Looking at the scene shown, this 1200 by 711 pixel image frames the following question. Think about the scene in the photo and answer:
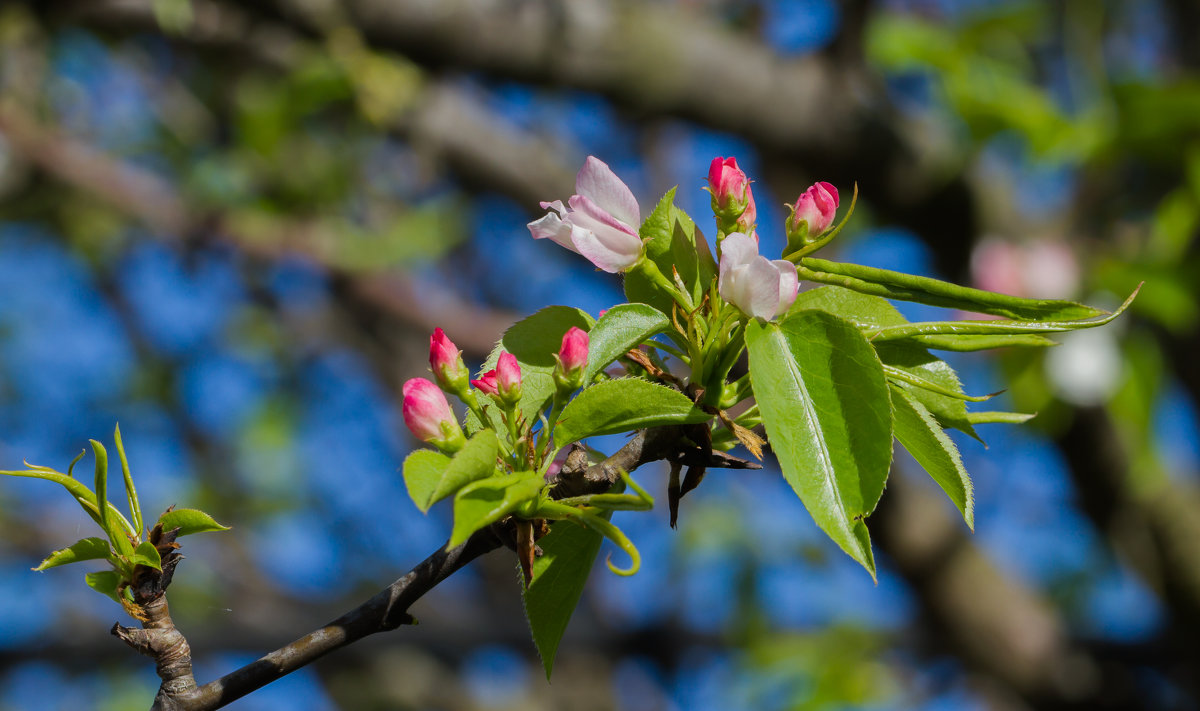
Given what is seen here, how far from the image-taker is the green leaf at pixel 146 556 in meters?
0.34

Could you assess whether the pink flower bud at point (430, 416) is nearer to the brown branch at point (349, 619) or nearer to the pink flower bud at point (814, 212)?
the brown branch at point (349, 619)

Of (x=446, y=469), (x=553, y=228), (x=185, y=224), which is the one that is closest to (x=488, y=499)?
(x=446, y=469)

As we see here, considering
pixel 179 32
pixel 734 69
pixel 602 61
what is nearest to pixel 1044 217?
pixel 734 69

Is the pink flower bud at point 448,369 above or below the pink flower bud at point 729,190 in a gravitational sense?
below

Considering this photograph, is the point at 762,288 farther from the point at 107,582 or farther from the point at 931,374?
the point at 107,582

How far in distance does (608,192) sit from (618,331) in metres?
0.07

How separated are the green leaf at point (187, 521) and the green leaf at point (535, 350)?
11cm

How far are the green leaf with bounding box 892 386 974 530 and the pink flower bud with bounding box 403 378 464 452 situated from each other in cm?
17

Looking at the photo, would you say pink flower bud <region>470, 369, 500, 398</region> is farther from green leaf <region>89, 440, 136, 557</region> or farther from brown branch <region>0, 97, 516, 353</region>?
brown branch <region>0, 97, 516, 353</region>

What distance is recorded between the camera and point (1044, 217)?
1.86m

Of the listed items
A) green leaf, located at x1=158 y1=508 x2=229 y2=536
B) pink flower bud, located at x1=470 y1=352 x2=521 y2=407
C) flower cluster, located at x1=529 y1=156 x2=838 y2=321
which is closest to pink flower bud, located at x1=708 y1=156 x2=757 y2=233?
flower cluster, located at x1=529 y1=156 x2=838 y2=321

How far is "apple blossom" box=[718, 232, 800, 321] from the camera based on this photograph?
334 mm

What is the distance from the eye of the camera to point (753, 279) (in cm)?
34

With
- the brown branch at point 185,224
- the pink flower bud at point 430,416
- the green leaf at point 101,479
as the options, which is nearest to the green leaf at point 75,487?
the green leaf at point 101,479
